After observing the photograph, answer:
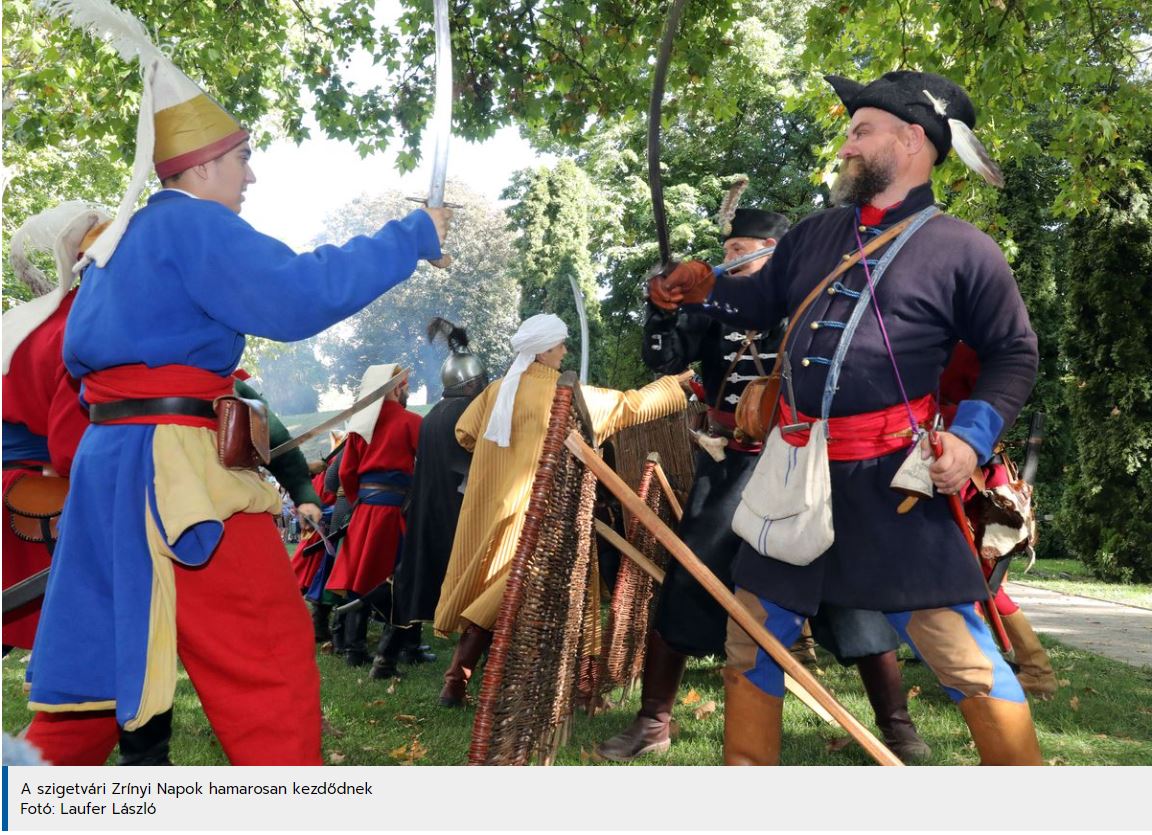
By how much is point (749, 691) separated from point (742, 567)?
33 cm

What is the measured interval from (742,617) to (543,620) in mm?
702

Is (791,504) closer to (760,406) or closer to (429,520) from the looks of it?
(760,406)

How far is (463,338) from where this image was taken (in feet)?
21.9

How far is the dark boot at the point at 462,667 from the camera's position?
5.04m

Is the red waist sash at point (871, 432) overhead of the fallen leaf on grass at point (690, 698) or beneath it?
overhead

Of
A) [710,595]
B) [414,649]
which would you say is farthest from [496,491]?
[414,649]

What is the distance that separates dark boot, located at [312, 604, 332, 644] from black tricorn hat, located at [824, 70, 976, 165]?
18.7 feet

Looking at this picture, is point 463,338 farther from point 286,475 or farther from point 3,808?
point 3,808

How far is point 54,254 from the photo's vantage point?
3.36 meters

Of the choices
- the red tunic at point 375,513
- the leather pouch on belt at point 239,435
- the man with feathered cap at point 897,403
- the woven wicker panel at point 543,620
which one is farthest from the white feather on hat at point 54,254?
the red tunic at point 375,513

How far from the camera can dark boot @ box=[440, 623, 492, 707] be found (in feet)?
16.5

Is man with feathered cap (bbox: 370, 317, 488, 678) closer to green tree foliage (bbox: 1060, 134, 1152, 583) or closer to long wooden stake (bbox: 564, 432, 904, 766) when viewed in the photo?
long wooden stake (bbox: 564, 432, 904, 766)

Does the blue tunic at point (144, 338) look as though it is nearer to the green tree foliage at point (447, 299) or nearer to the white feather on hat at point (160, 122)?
the white feather on hat at point (160, 122)

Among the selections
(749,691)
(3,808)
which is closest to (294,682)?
(3,808)
